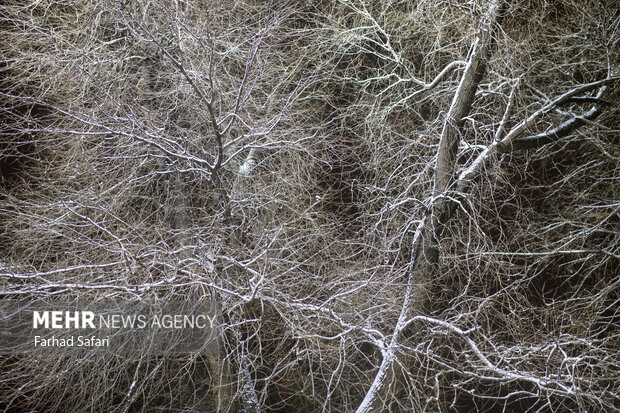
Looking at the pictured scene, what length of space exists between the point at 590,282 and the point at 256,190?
4.85 metres

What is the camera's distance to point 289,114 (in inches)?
313

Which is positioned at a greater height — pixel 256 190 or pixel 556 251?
pixel 256 190

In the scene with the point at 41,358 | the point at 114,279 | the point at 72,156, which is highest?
the point at 72,156

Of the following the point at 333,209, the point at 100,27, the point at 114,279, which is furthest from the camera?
the point at 333,209

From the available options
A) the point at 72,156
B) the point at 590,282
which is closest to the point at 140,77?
the point at 72,156

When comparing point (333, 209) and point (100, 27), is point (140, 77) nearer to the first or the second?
point (100, 27)

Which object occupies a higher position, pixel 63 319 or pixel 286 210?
pixel 63 319

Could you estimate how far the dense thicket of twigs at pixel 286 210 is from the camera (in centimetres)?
650

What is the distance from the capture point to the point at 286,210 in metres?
8.09

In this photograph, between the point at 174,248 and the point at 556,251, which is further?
the point at 556,251

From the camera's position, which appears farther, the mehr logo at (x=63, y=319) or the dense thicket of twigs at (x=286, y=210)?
the mehr logo at (x=63, y=319)

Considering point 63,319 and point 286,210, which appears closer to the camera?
point 63,319

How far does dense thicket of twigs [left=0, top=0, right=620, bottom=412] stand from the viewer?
6496mm

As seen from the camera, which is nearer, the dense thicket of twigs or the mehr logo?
the dense thicket of twigs
